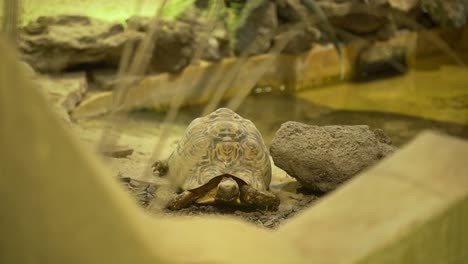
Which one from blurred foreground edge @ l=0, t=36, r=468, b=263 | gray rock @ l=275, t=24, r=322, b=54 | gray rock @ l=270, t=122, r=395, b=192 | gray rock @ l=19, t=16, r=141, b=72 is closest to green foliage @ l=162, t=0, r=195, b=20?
gray rock @ l=19, t=16, r=141, b=72

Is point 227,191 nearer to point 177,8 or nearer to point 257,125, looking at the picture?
point 257,125

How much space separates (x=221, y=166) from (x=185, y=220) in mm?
2071

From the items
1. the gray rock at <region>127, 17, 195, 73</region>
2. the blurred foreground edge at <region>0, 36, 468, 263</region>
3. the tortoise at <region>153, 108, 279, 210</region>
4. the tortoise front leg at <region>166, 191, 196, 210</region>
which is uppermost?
the blurred foreground edge at <region>0, 36, 468, 263</region>

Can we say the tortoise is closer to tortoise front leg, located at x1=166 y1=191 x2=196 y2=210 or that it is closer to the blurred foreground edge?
tortoise front leg, located at x1=166 y1=191 x2=196 y2=210

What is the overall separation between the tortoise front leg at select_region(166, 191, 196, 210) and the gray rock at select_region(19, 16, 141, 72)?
103 inches

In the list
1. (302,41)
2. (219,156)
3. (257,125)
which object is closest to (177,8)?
(302,41)

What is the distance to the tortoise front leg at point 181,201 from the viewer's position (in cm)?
327

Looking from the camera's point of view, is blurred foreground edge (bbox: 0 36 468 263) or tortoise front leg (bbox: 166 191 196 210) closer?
blurred foreground edge (bbox: 0 36 468 263)

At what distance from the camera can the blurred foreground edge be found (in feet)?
3.29

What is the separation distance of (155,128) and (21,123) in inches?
181

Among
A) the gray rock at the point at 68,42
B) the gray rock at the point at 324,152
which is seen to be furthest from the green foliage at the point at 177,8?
the gray rock at the point at 324,152

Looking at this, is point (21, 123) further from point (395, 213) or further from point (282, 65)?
point (282, 65)

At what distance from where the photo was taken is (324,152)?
11.4 ft

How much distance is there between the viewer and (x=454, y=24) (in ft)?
27.6
